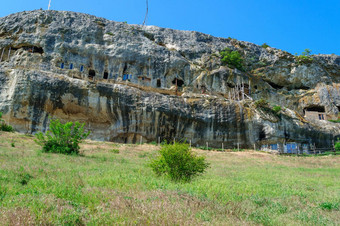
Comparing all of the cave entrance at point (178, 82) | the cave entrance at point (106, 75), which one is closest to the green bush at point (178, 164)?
the cave entrance at point (106, 75)

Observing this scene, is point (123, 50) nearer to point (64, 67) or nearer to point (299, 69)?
point (64, 67)

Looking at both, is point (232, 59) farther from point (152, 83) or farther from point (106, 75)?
point (106, 75)

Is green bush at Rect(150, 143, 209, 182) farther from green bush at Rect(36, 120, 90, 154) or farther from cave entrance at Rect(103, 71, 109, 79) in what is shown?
cave entrance at Rect(103, 71, 109, 79)

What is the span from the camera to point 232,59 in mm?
46906

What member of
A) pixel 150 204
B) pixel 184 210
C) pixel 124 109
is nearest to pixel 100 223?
→ pixel 150 204

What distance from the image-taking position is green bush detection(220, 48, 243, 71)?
46.9m

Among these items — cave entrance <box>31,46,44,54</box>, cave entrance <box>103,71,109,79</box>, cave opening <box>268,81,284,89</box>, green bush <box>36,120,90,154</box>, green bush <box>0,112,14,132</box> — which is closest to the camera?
green bush <box>36,120,90,154</box>

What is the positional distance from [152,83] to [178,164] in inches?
1213

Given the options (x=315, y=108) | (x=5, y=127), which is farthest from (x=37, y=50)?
(x=315, y=108)

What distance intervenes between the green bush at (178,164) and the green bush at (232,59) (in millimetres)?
37774

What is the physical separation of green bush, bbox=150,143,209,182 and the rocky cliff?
20869 mm

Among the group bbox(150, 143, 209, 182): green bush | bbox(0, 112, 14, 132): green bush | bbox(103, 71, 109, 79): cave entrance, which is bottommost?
bbox(150, 143, 209, 182): green bush

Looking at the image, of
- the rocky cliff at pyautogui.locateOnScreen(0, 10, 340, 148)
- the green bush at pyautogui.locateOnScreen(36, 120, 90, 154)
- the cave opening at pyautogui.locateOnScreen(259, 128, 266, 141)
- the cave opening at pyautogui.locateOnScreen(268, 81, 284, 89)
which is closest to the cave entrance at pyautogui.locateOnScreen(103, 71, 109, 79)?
the rocky cliff at pyautogui.locateOnScreen(0, 10, 340, 148)

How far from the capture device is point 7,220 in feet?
13.4
